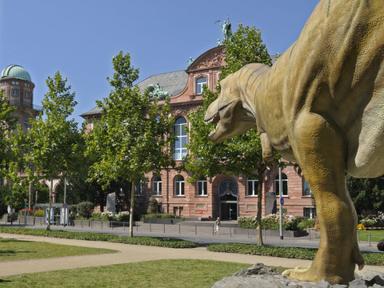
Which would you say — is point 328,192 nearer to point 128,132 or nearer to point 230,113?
point 230,113

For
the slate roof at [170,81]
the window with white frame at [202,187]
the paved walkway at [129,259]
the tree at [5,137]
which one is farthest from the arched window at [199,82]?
the paved walkway at [129,259]

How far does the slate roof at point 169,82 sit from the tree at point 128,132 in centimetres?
3146

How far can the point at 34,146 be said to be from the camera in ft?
87.5

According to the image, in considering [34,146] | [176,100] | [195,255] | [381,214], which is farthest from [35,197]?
[195,255]

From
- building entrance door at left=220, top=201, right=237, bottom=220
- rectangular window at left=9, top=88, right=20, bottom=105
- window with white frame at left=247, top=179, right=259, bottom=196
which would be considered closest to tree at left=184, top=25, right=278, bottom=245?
window with white frame at left=247, top=179, right=259, bottom=196

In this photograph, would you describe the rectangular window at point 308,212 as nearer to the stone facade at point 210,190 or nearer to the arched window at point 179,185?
the stone facade at point 210,190

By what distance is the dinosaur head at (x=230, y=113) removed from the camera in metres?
6.55

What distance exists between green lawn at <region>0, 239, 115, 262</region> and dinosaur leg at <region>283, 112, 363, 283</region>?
1303 centimetres

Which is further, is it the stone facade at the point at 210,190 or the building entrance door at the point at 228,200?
the building entrance door at the point at 228,200

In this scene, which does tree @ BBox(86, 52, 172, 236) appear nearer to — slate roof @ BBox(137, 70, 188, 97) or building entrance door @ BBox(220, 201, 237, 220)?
building entrance door @ BBox(220, 201, 237, 220)

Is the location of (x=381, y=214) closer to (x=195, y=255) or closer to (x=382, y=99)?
(x=195, y=255)

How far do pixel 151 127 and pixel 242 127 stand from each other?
16.8m

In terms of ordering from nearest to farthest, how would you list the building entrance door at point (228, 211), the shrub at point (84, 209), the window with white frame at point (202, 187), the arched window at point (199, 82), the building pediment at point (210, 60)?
the shrub at point (84, 209) < the building pediment at point (210, 60) < the arched window at point (199, 82) < the building entrance door at point (228, 211) < the window with white frame at point (202, 187)

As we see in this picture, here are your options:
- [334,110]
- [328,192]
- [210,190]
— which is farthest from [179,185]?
[334,110]
